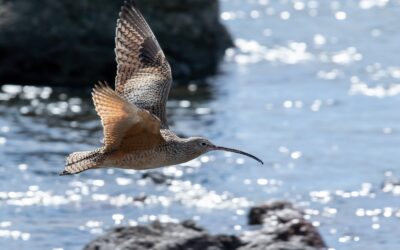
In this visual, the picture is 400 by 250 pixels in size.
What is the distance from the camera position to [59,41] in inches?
573

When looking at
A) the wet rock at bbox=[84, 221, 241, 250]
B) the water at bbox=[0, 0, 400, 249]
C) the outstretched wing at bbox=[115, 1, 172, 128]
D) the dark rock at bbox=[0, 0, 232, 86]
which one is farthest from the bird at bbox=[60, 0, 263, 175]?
the dark rock at bbox=[0, 0, 232, 86]

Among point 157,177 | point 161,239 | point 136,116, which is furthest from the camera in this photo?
point 157,177

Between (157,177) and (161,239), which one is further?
(157,177)

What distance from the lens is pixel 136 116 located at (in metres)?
7.06

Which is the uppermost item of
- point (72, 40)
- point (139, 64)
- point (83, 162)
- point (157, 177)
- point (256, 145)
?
point (72, 40)

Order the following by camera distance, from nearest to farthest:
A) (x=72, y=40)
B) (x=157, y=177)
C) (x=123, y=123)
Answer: (x=123, y=123), (x=157, y=177), (x=72, y=40)

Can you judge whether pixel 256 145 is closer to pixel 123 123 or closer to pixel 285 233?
pixel 285 233

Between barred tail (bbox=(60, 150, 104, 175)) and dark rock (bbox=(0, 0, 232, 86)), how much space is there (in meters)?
7.03

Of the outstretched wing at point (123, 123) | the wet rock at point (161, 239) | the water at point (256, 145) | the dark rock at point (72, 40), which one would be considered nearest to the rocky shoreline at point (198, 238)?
the wet rock at point (161, 239)

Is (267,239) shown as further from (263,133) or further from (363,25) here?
(363,25)

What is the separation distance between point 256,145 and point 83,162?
17.3 feet

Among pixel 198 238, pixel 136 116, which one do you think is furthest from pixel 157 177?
pixel 136 116

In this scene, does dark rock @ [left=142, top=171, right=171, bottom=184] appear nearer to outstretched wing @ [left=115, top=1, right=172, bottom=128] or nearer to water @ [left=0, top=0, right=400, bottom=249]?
→ water @ [left=0, top=0, right=400, bottom=249]

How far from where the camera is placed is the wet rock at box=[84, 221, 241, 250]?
8.41 m
